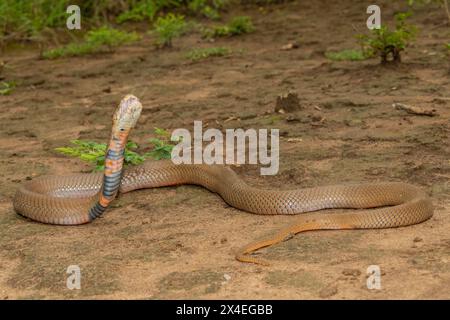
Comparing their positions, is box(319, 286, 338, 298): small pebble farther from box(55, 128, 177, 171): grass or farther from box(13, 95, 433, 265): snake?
box(55, 128, 177, 171): grass

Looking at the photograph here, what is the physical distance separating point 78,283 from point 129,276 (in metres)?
0.28

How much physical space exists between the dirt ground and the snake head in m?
0.73

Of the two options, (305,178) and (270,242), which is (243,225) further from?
(305,178)

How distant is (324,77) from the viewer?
9.31 metres

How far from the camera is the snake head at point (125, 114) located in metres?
4.86

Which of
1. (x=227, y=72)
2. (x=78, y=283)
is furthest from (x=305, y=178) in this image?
(x=227, y=72)

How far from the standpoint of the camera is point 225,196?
18.9 feet

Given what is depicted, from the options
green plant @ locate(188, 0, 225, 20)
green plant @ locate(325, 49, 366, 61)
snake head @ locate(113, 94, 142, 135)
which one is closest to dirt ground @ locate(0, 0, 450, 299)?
green plant @ locate(325, 49, 366, 61)

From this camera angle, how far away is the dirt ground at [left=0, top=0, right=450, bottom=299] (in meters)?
4.32

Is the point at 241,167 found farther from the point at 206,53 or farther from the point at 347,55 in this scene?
the point at 206,53

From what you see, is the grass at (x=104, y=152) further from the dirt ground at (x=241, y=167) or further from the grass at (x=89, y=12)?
the grass at (x=89, y=12)

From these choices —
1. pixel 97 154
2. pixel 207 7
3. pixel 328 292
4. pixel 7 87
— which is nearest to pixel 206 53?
pixel 7 87

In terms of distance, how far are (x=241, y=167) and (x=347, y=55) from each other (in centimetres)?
403

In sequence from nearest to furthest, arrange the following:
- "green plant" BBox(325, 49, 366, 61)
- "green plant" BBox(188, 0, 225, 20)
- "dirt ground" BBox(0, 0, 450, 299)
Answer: "dirt ground" BBox(0, 0, 450, 299), "green plant" BBox(325, 49, 366, 61), "green plant" BBox(188, 0, 225, 20)
